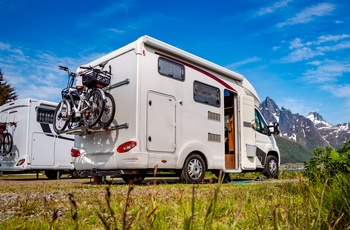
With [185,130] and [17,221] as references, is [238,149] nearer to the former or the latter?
[185,130]

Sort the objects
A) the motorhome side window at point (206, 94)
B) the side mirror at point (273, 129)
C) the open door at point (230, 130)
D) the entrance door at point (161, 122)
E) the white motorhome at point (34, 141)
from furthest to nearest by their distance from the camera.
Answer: the white motorhome at point (34, 141) < the side mirror at point (273, 129) < the open door at point (230, 130) < the motorhome side window at point (206, 94) < the entrance door at point (161, 122)

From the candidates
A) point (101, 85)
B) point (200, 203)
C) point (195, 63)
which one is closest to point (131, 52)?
point (101, 85)

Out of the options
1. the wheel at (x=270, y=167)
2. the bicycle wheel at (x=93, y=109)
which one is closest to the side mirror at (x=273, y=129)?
the wheel at (x=270, y=167)

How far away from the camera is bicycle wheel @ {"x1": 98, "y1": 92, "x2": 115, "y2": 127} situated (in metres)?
7.19

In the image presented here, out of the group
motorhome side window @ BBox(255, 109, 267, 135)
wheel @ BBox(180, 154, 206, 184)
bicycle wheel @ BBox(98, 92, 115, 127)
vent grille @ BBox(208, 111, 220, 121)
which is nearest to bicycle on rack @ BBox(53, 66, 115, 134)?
bicycle wheel @ BBox(98, 92, 115, 127)

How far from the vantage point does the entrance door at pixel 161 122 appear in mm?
7141

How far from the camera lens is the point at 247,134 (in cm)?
984

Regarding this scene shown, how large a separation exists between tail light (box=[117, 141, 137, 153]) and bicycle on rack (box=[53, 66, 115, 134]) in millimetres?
582

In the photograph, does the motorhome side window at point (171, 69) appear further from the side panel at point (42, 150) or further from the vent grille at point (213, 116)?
the side panel at point (42, 150)

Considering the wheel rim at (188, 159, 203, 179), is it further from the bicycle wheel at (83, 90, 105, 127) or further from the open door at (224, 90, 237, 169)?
the bicycle wheel at (83, 90, 105, 127)

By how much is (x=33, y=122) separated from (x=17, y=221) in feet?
37.0

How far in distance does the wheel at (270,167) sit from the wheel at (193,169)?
335cm

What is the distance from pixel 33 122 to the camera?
42.4 feet

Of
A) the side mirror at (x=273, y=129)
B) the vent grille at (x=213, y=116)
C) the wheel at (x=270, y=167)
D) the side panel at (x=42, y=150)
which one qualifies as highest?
the vent grille at (x=213, y=116)
